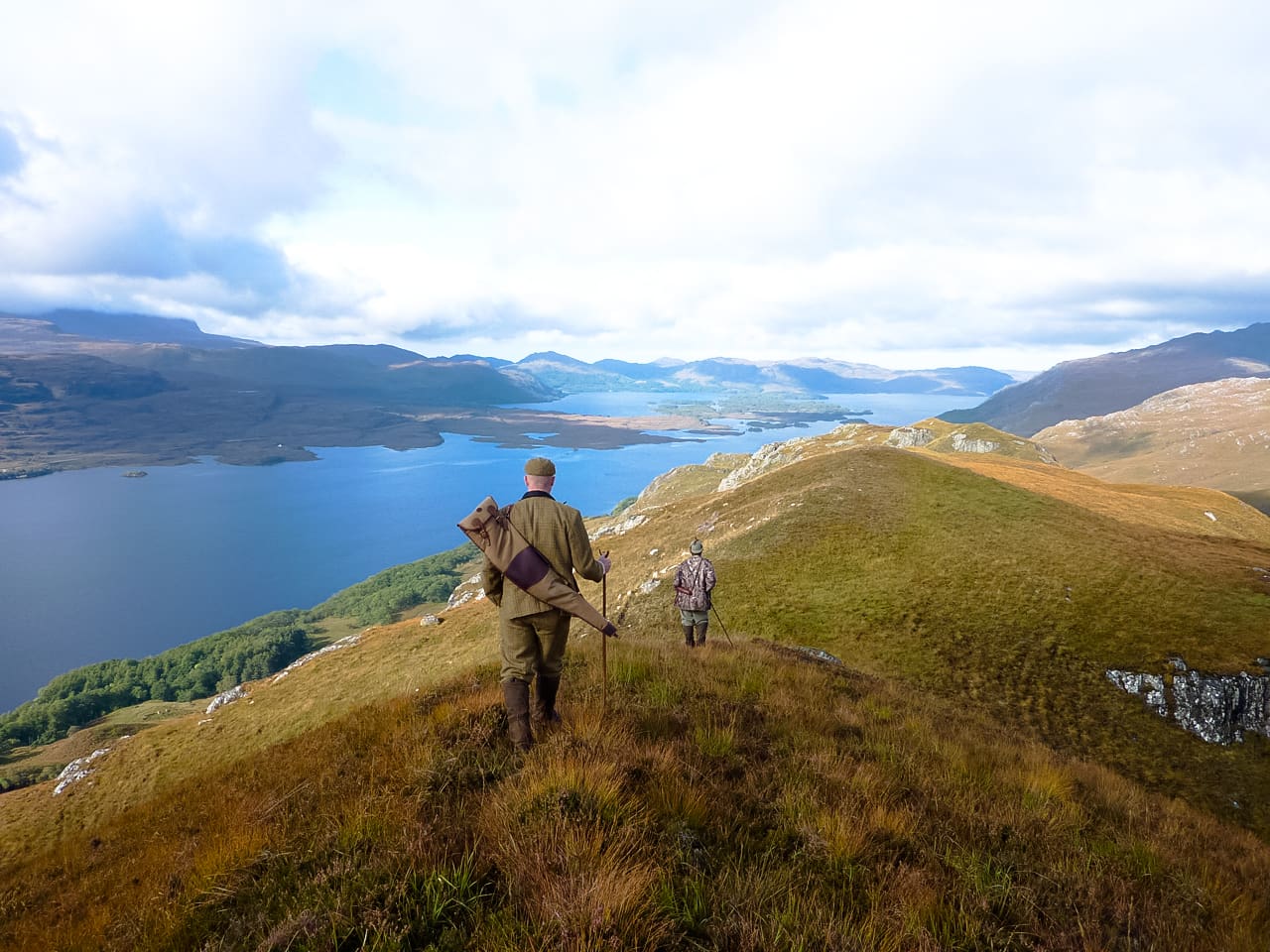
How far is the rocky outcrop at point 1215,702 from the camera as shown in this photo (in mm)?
19453

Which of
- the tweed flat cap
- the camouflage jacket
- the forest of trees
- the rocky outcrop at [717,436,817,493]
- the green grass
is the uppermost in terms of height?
the tweed flat cap

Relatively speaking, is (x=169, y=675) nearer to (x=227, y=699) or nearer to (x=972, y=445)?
(x=227, y=699)

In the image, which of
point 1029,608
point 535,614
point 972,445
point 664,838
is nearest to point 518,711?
point 535,614

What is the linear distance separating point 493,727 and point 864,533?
100 ft

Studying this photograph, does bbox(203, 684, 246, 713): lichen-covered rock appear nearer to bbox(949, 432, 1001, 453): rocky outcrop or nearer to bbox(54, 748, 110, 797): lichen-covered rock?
bbox(54, 748, 110, 797): lichen-covered rock

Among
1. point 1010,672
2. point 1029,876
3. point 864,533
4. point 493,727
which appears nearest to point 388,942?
point 493,727

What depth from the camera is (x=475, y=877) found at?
4.05m

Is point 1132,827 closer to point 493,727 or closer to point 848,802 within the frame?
point 848,802

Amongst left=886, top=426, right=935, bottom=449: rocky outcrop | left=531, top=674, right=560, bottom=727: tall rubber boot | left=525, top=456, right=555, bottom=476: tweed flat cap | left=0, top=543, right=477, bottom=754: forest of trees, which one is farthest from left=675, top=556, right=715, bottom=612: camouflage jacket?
left=0, top=543, right=477, bottom=754: forest of trees

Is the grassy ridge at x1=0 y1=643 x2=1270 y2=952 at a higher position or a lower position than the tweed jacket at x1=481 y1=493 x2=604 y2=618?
lower

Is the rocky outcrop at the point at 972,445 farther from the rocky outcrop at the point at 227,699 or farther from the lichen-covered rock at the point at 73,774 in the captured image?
the lichen-covered rock at the point at 73,774

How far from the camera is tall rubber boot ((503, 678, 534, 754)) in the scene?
6.36 m

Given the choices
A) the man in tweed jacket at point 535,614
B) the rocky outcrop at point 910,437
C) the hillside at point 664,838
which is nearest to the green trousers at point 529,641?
the man in tweed jacket at point 535,614

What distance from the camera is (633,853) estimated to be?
13.8 ft
